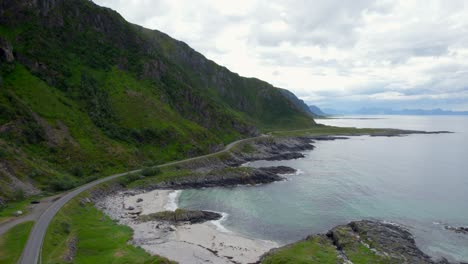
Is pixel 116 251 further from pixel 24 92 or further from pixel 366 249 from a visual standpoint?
pixel 24 92

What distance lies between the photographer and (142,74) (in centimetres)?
16550

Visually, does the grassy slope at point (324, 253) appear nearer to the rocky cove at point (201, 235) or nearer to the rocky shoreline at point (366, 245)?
the rocky shoreline at point (366, 245)

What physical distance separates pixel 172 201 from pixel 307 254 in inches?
1630

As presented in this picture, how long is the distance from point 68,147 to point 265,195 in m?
60.1

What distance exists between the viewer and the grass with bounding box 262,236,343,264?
145 feet

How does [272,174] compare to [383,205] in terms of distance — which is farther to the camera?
[272,174]

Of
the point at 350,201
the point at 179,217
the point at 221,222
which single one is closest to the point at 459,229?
the point at 350,201

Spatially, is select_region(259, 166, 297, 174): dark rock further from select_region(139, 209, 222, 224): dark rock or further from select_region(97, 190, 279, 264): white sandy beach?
select_region(97, 190, 279, 264): white sandy beach

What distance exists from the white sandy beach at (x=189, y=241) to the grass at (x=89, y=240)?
8.39 feet

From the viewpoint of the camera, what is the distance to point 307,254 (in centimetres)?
4634

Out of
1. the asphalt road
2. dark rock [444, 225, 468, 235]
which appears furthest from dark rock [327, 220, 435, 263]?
the asphalt road

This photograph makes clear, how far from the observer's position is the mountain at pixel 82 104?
8919 centimetres

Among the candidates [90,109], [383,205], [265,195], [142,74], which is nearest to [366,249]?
[383,205]

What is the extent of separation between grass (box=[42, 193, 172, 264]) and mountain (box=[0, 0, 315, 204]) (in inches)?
673
